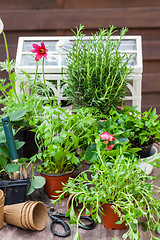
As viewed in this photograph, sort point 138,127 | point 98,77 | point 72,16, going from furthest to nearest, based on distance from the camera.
Answer: 1. point 72,16
2. point 98,77
3. point 138,127

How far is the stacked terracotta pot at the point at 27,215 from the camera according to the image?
2.76 ft

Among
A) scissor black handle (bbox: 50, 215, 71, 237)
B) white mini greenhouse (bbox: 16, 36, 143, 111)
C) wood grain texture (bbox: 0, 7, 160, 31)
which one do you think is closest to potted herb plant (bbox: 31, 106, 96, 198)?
scissor black handle (bbox: 50, 215, 71, 237)

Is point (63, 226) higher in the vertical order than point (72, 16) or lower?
lower

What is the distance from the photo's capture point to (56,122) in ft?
3.43

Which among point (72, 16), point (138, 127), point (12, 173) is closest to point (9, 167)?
point (12, 173)

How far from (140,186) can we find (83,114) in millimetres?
343

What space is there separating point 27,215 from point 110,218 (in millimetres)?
225

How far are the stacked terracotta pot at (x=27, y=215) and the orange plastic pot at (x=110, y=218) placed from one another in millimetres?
169

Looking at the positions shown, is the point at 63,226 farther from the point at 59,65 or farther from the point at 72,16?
the point at 72,16

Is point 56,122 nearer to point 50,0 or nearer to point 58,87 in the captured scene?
point 58,87

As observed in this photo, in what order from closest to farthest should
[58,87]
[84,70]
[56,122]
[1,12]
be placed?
1. [56,122]
2. [84,70]
3. [58,87]
4. [1,12]

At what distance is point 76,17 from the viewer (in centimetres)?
262

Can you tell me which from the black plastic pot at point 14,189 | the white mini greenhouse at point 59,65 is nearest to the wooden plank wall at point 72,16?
the white mini greenhouse at point 59,65

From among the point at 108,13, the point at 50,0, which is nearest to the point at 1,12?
the point at 50,0
